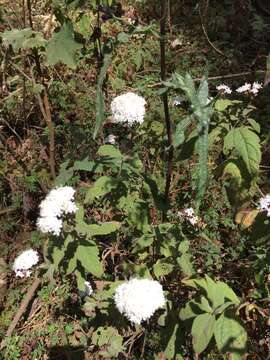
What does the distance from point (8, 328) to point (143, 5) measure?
3.82 metres

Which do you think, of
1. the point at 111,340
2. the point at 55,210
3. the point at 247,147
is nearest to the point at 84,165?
the point at 55,210

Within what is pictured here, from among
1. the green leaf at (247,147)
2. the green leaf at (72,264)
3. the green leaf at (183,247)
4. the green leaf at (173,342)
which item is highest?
the green leaf at (247,147)

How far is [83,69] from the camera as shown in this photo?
4.46 metres

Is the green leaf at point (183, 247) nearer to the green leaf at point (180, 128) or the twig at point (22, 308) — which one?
the green leaf at point (180, 128)

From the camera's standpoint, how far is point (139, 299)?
6.07ft

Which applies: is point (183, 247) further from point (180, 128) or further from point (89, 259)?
point (180, 128)

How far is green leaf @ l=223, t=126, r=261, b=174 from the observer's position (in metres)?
1.77

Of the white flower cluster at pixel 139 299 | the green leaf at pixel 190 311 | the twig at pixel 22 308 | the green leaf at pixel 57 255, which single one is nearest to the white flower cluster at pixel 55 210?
the green leaf at pixel 57 255

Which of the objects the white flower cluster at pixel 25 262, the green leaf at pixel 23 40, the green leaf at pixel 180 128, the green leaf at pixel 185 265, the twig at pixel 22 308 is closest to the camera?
the green leaf at pixel 180 128

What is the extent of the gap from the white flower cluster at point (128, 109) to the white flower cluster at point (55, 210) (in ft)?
1.59

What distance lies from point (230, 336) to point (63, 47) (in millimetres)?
1434

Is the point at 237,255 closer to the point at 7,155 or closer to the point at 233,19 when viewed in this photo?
the point at 7,155

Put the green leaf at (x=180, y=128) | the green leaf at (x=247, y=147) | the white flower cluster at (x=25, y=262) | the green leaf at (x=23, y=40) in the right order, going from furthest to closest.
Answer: the white flower cluster at (x=25, y=262)
the green leaf at (x=23, y=40)
the green leaf at (x=247, y=147)
the green leaf at (x=180, y=128)

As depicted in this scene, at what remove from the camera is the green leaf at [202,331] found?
169 centimetres
